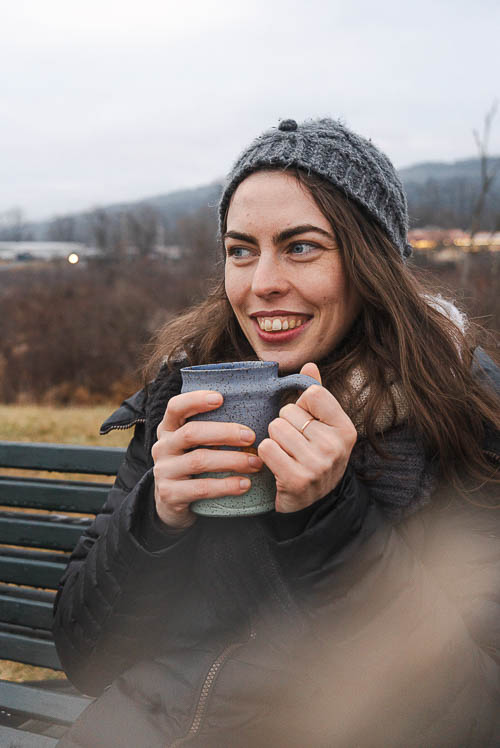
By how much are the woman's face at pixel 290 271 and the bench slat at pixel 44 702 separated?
140 cm

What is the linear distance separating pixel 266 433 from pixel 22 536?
1.86m

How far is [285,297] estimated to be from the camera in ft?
5.30

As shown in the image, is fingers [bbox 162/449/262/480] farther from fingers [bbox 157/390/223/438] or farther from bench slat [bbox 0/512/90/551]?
bench slat [bbox 0/512/90/551]

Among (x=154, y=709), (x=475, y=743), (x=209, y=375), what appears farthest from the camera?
(x=154, y=709)

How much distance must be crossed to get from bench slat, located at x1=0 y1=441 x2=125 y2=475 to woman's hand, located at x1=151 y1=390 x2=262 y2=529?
4.15ft

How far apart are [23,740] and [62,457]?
971 millimetres

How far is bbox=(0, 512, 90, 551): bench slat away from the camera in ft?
8.56

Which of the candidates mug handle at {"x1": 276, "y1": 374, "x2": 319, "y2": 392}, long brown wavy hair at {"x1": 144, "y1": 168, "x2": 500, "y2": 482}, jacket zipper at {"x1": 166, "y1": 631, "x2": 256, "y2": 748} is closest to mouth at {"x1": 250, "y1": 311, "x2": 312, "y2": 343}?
long brown wavy hair at {"x1": 144, "y1": 168, "x2": 500, "y2": 482}

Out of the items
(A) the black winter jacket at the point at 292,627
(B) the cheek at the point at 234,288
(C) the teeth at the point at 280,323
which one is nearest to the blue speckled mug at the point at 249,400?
(A) the black winter jacket at the point at 292,627

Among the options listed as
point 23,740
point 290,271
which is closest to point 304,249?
point 290,271

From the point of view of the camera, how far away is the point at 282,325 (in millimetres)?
1613

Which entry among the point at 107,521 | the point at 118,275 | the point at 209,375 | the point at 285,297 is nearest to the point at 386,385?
the point at 285,297

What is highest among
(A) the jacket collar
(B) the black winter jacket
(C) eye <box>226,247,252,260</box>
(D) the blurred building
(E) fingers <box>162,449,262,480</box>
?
(C) eye <box>226,247,252,260</box>

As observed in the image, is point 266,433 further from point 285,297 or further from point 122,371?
point 122,371
